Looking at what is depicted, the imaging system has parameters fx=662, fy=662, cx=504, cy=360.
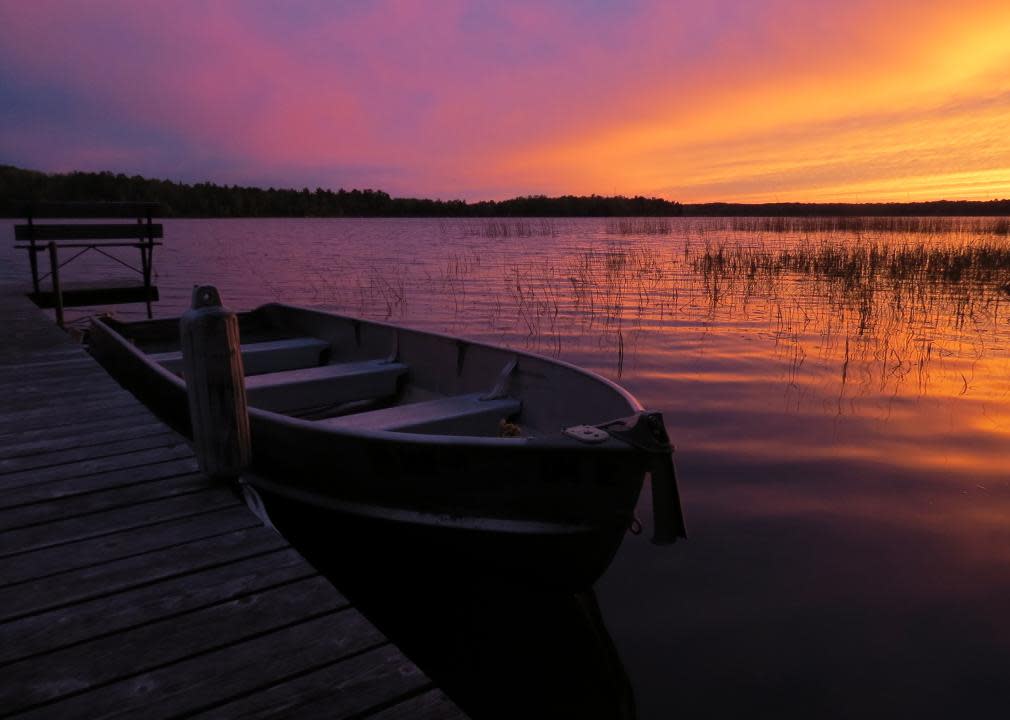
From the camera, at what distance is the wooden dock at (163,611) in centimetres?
188

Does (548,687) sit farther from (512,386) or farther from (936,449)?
(936,449)

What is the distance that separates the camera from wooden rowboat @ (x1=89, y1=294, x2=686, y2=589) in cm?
297

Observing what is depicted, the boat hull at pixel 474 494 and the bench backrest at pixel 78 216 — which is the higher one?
the bench backrest at pixel 78 216

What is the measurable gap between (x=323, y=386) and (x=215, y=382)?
2354mm

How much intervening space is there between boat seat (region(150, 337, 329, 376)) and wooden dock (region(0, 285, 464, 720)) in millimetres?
2795

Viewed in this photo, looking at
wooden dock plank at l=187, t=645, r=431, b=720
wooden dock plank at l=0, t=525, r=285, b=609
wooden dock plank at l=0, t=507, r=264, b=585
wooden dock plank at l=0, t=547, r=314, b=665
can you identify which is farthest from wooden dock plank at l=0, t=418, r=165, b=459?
wooden dock plank at l=187, t=645, r=431, b=720

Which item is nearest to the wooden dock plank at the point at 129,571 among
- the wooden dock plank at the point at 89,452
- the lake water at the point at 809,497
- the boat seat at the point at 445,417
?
the boat seat at the point at 445,417

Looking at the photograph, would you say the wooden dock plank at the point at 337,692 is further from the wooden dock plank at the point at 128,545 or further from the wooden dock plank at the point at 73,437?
the wooden dock plank at the point at 73,437

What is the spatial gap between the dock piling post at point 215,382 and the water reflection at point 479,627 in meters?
0.71

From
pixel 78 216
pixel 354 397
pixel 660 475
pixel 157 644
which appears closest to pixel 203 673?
pixel 157 644

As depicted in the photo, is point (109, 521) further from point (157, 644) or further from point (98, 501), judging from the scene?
point (157, 644)

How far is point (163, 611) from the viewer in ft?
7.58

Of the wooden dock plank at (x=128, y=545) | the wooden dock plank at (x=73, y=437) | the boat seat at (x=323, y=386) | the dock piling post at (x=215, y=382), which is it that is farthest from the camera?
the boat seat at (x=323, y=386)

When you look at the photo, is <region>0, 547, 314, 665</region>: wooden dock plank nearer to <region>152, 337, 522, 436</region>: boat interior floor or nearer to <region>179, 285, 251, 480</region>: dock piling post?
<region>179, 285, 251, 480</region>: dock piling post
